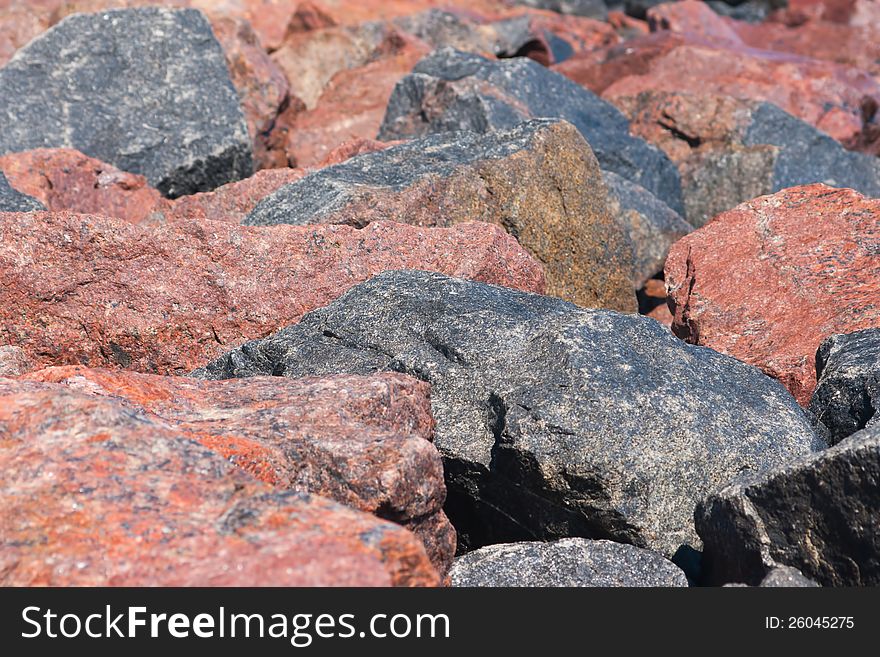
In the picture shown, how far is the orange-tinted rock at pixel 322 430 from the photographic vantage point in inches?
127

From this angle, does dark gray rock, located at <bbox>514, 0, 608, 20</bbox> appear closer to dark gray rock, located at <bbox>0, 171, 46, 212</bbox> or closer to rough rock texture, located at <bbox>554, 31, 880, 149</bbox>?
rough rock texture, located at <bbox>554, 31, 880, 149</bbox>

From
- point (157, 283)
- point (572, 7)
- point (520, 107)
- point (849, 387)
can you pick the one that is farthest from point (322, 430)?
point (572, 7)

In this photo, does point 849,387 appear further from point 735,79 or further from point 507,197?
point 735,79

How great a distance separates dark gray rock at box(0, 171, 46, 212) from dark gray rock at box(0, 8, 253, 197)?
151 centimetres

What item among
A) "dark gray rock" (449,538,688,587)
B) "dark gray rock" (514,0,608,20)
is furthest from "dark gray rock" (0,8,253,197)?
"dark gray rock" (514,0,608,20)

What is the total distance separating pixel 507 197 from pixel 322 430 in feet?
8.71

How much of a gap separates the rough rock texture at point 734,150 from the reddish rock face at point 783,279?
2168 mm

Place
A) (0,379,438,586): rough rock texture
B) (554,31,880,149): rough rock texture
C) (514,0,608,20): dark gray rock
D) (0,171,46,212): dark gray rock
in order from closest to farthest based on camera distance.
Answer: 1. (0,379,438,586): rough rock texture
2. (0,171,46,212): dark gray rock
3. (554,31,880,149): rough rock texture
4. (514,0,608,20): dark gray rock

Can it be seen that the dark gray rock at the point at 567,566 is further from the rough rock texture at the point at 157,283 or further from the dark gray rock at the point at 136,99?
the dark gray rock at the point at 136,99

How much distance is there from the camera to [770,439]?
13.0 feet

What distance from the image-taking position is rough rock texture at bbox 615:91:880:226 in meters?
8.05

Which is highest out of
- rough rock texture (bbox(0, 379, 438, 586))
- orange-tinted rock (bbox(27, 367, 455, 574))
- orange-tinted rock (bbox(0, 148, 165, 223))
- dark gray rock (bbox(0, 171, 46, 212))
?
Result: rough rock texture (bbox(0, 379, 438, 586))

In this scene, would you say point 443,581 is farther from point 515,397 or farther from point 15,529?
point 15,529
